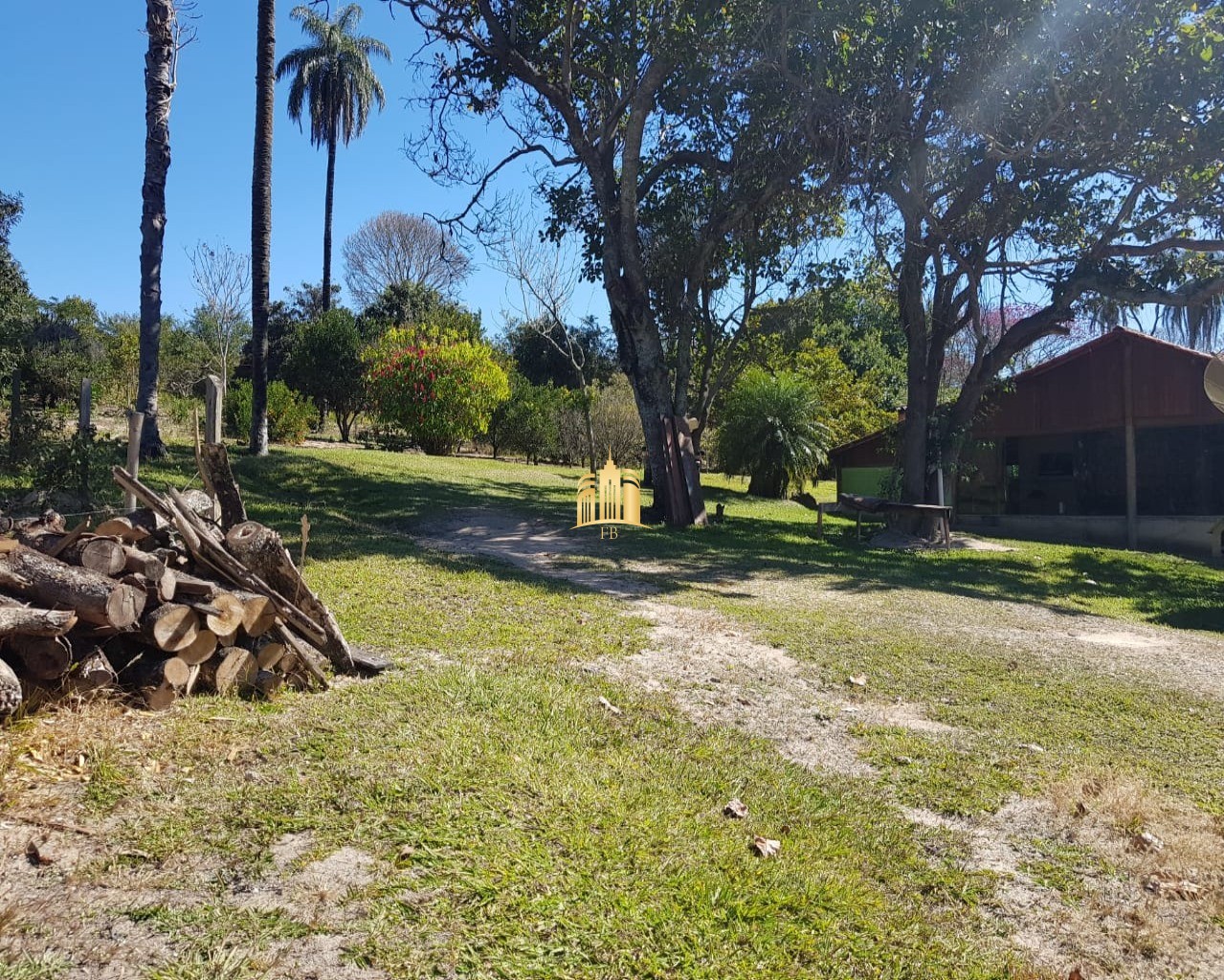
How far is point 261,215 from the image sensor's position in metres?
17.9

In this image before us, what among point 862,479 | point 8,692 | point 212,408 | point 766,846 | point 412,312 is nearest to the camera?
point 8,692

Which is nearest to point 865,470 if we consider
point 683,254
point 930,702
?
point 683,254

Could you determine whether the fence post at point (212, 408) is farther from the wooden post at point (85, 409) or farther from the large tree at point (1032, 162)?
the large tree at point (1032, 162)

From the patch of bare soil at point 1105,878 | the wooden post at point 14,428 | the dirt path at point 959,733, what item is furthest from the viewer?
the wooden post at point 14,428

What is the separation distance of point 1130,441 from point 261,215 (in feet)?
66.1

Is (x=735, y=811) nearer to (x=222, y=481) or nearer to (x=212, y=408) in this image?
(x=222, y=481)

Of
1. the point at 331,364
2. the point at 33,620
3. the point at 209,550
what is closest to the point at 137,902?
the point at 33,620

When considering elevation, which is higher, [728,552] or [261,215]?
[261,215]

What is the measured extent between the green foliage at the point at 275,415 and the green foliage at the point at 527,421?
693 centimetres

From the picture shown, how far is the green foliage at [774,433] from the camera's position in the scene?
2469cm

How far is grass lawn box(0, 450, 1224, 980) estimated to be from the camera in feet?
9.02

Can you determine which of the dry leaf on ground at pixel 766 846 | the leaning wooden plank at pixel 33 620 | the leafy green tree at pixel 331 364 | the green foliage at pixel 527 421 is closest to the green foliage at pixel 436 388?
the green foliage at pixel 527 421

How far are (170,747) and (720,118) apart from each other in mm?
14088

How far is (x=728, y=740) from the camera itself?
4895 millimetres
